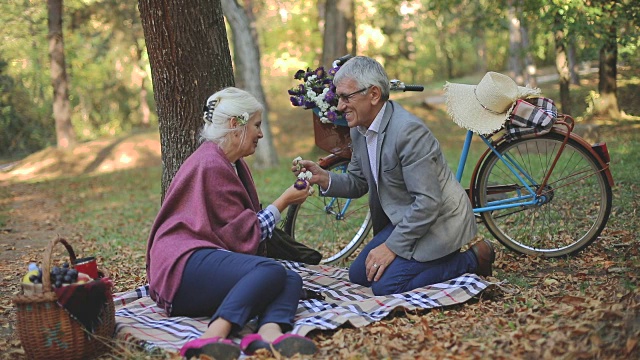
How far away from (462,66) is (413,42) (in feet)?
8.41

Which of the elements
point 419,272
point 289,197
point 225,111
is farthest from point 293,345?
point 225,111

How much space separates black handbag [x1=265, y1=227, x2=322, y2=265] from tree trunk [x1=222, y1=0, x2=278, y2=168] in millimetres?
8064

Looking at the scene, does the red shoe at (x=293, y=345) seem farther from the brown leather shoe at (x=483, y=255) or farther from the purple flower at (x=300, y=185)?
the brown leather shoe at (x=483, y=255)

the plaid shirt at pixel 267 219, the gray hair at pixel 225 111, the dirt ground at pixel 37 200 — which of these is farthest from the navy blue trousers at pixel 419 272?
the dirt ground at pixel 37 200

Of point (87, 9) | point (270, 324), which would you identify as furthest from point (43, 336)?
point (87, 9)

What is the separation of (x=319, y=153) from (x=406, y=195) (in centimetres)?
1016

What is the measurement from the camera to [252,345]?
3.37 metres

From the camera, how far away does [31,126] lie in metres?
23.5

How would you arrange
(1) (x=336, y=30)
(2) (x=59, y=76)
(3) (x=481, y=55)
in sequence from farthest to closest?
(3) (x=481, y=55) → (2) (x=59, y=76) → (1) (x=336, y=30)

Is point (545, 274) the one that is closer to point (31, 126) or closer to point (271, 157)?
point (271, 157)

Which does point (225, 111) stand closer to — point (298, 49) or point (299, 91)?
point (299, 91)

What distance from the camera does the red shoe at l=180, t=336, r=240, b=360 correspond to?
10.7 feet

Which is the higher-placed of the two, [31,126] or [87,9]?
[87,9]

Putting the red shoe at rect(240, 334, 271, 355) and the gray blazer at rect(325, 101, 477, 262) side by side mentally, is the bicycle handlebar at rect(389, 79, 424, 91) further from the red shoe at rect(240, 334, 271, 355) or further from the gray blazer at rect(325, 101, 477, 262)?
the red shoe at rect(240, 334, 271, 355)
